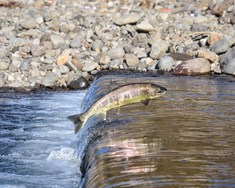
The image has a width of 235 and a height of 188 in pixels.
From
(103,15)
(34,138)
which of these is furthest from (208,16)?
(34,138)

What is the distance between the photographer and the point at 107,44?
17.2 m

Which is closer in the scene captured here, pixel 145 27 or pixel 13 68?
pixel 13 68

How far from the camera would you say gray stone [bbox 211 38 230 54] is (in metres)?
15.5

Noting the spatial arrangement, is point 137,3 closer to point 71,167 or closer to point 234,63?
point 234,63

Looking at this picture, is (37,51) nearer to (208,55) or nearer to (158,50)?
(158,50)

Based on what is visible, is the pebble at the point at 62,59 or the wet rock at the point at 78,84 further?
the pebble at the point at 62,59

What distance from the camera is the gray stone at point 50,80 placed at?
15055 mm

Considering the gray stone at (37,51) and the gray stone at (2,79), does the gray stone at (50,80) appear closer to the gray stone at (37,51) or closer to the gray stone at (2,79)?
the gray stone at (2,79)

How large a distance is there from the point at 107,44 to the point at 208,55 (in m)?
3.40

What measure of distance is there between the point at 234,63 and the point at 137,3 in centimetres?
1135

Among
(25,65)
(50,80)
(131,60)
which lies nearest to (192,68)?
(131,60)

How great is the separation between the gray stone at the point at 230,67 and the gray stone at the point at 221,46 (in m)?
0.85

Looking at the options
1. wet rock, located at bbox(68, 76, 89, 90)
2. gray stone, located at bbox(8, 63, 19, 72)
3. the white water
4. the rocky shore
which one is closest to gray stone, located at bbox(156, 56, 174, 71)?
the rocky shore

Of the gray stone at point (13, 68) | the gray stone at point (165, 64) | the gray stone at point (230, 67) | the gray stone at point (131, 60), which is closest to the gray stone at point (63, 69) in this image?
the gray stone at point (13, 68)
